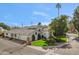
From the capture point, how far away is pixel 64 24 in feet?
59.7

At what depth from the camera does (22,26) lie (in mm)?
18219

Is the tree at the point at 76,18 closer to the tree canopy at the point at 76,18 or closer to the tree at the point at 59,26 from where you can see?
the tree canopy at the point at 76,18

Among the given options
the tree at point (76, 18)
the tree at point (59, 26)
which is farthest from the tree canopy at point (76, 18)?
the tree at point (59, 26)

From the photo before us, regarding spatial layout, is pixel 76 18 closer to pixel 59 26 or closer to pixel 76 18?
pixel 76 18

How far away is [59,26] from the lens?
59.7ft

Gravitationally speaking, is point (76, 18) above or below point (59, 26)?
above

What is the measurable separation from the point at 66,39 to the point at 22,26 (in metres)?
0.61

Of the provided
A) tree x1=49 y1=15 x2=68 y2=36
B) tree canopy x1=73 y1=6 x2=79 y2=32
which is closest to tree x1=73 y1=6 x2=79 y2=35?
tree canopy x1=73 y1=6 x2=79 y2=32

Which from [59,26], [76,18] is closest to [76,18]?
[76,18]

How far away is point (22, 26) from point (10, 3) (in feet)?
1.14

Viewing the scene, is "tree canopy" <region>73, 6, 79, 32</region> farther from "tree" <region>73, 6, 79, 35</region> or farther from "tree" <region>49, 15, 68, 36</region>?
"tree" <region>49, 15, 68, 36</region>

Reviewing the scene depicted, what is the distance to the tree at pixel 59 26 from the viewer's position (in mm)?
18188

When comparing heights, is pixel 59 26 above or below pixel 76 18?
below

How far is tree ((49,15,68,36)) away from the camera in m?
18.2
